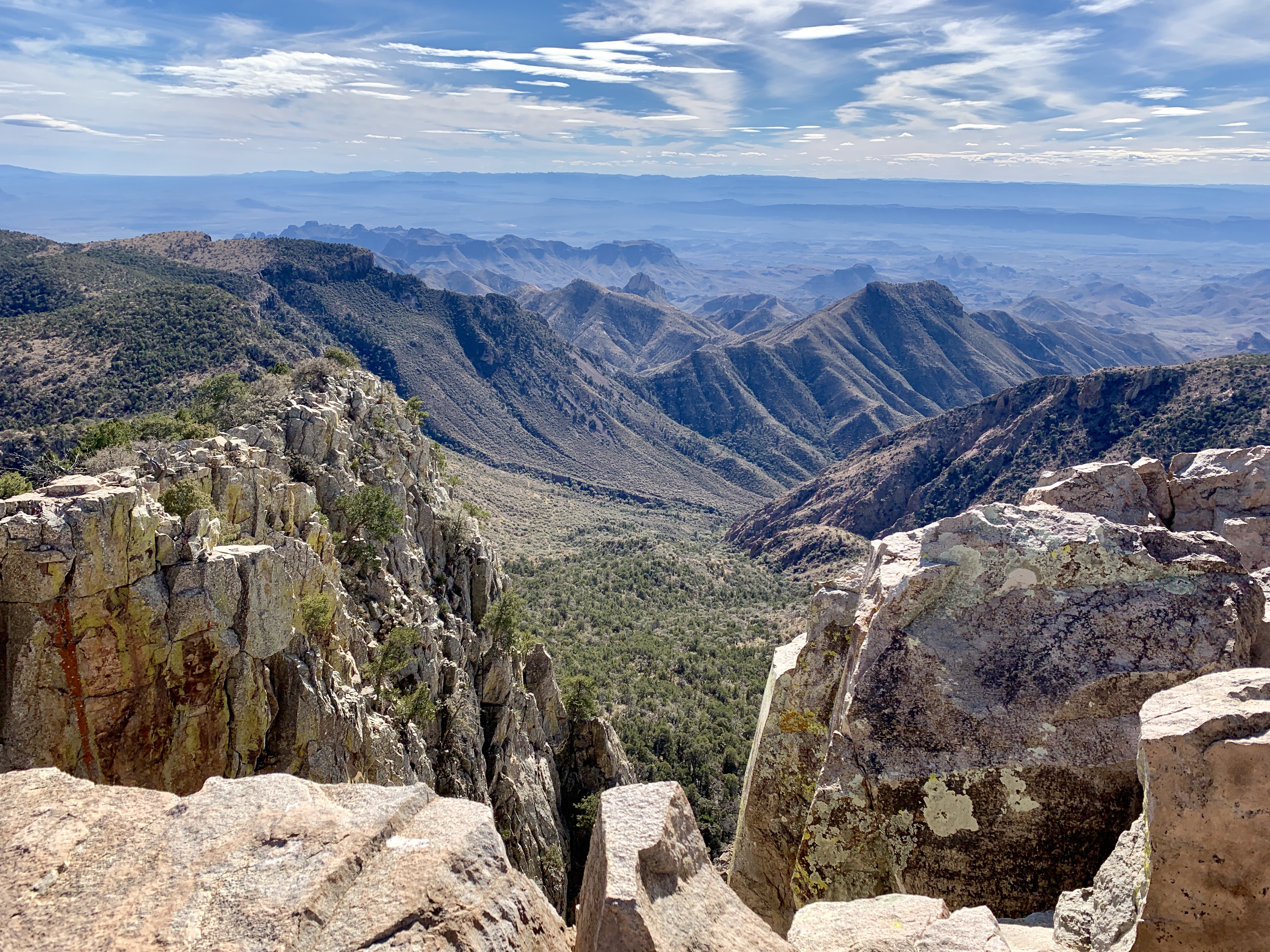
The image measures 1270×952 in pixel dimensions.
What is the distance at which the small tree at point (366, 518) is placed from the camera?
107ft

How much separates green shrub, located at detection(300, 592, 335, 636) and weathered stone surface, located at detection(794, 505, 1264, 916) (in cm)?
1773

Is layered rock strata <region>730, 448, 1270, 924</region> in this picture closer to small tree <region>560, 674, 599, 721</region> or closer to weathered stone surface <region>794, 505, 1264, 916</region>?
weathered stone surface <region>794, 505, 1264, 916</region>

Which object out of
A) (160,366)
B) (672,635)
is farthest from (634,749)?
(160,366)

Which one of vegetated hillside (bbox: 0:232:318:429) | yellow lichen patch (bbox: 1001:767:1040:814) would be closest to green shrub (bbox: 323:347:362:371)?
vegetated hillside (bbox: 0:232:318:429)

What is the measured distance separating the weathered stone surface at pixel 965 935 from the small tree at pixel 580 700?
Result: 125 feet

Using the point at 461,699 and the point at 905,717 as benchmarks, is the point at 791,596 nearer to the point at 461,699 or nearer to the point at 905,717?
the point at 461,699

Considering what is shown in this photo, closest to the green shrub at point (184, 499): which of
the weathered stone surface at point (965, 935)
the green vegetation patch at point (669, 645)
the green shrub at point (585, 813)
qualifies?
the weathered stone surface at point (965, 935)

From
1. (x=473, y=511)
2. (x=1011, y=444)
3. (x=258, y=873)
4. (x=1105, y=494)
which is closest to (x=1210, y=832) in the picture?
(x=1105, y=494)

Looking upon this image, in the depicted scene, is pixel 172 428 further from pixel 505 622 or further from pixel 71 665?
pixel 71 665

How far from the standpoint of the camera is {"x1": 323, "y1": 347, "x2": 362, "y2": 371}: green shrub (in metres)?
55.3

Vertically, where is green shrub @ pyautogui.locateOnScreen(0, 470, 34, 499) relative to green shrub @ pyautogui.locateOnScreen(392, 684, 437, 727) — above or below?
above

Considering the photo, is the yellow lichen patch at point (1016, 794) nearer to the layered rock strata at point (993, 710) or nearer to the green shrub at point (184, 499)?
the layered rock strata at point (993, 710)

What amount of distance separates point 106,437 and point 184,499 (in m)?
15.8

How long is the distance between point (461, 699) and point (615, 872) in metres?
27.1
